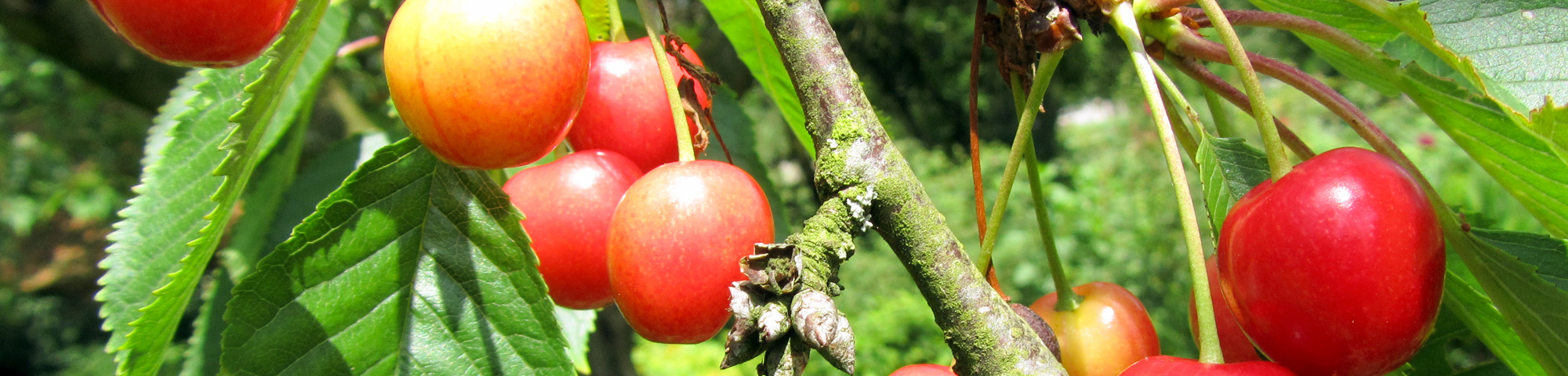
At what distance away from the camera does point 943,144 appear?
5.39 metres

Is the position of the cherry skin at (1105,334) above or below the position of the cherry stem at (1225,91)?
below

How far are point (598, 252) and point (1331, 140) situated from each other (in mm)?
5266

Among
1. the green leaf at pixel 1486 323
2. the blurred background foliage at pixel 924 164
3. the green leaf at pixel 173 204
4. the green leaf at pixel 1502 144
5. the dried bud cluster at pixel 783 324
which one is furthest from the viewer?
the blurred background foliage at pixel 924 164

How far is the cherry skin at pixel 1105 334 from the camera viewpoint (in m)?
0.76

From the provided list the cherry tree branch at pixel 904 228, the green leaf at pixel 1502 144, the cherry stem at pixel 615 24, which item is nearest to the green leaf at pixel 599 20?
the cherry stem at pixel 615 24

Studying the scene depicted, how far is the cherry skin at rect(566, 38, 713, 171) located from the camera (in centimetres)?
77

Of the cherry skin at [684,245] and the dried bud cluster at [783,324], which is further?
the cherry skin at [684,245]

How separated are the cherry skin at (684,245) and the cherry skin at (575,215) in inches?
3.6

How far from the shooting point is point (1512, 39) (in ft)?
2.16

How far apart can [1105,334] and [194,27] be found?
693 millimetres

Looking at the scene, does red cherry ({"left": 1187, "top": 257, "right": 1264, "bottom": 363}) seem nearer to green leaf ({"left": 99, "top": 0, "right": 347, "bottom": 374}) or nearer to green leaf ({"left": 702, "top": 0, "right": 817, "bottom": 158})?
green leaf ({"left": 702, "top": 0, "right": 817, "bottom": 158})

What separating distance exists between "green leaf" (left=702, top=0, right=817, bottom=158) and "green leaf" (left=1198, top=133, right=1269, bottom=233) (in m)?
0.38

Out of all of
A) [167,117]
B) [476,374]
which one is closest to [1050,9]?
[476,374]

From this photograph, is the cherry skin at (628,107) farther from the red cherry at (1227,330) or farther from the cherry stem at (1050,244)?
the red cherry at (1227,330)
